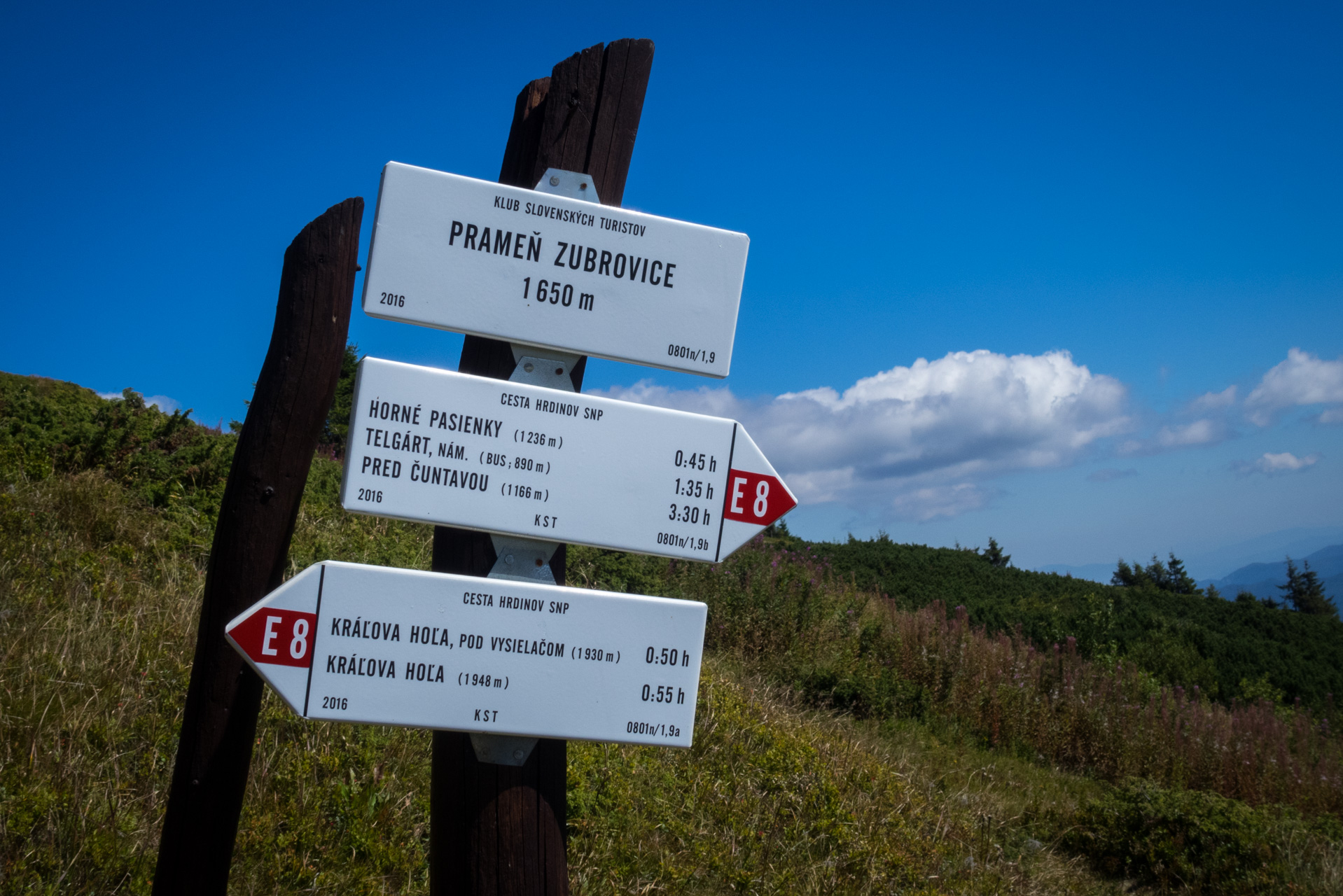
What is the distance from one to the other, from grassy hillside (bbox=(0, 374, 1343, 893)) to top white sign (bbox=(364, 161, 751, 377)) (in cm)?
230

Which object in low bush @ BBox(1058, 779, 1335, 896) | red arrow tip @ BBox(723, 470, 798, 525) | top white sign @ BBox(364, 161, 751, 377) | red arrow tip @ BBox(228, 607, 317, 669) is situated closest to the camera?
red arrow tip @ BBox(228, 607, 317, 669)

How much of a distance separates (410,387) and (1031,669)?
334 inches

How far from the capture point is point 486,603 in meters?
1.88

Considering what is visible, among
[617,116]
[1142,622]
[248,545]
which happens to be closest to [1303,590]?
[1142,622]

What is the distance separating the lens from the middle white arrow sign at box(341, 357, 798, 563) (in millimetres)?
1859

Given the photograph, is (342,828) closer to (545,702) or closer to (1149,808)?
(545,702)

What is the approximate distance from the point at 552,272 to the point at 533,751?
1227 mm

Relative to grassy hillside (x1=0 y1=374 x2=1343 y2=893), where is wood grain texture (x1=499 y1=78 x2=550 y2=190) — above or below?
above

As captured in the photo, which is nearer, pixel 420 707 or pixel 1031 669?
pixel 420 707

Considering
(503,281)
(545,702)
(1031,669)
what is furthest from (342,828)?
(1031,669)

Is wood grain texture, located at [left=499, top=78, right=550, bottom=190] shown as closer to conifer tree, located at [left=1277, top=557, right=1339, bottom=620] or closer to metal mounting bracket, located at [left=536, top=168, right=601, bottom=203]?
metal mounting bracket, located at [left=536, top=168, right=601, bottom=203]

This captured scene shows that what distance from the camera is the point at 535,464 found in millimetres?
1917

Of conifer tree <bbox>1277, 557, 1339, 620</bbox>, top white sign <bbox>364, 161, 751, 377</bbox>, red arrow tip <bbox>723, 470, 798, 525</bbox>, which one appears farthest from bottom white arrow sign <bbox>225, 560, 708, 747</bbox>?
conifer tree <bbox>1277, 557, 1339, 620</bbox>

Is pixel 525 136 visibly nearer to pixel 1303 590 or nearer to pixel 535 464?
pixel 535 464
